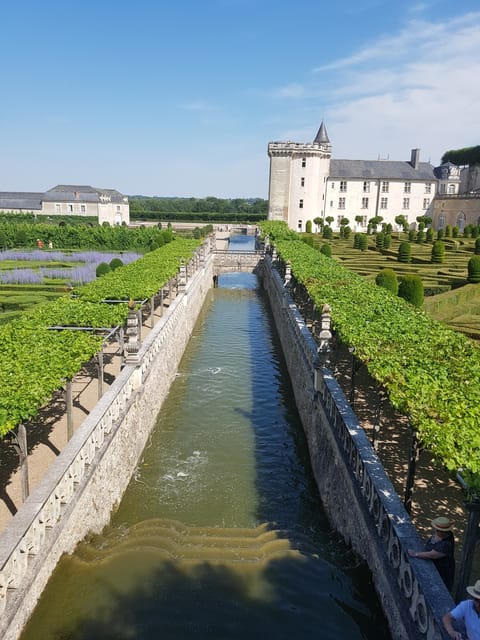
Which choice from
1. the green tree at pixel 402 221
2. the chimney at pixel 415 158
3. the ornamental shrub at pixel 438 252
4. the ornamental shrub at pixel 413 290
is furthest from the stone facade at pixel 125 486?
the chimney at pixel 415 158

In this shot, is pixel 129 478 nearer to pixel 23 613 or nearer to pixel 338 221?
pixel 23 613

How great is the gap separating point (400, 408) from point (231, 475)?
19.8ft

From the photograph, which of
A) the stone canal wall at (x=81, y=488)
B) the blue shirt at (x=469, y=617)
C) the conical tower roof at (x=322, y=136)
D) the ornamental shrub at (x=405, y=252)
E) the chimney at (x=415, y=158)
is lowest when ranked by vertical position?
the stone canal wall at (x=81, y=488)

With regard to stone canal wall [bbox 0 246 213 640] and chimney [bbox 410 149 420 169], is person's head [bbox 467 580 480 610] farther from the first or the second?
chimney [bbox 410 149 420 169]

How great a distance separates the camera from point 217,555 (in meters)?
8.37

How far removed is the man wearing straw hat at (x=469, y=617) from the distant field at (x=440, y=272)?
1610 centimetres

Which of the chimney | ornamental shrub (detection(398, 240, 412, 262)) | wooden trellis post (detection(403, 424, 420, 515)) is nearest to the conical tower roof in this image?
the chimney

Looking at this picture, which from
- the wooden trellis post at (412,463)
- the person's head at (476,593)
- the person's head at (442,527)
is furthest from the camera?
the wooden trellis post at (412,463)

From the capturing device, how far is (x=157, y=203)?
163 metres

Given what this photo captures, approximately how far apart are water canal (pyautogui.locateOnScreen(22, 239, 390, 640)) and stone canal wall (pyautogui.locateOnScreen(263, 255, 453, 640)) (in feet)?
1.72

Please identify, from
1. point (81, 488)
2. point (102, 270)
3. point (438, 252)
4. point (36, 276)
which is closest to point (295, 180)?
point (438, 252)

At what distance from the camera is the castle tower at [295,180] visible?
6812 centimetres

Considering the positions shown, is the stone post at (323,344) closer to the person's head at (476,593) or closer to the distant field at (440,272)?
the person's head at (476,593)

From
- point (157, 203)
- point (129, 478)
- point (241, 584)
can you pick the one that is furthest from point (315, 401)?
point (157, 203)
